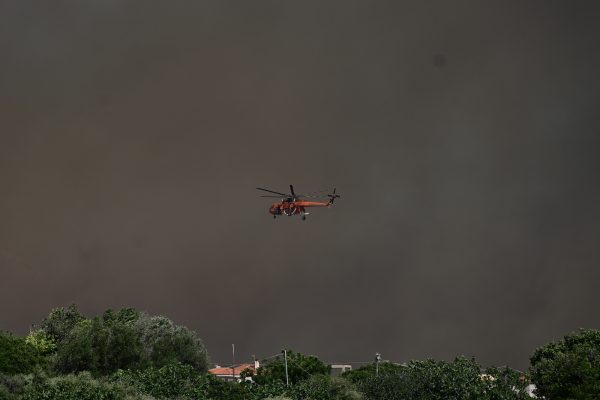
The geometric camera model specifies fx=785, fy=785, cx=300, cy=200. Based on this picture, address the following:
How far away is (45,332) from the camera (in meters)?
99.6

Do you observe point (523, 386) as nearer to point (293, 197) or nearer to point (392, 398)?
point (392, 398)

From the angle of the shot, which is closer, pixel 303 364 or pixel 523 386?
pixel 523 386

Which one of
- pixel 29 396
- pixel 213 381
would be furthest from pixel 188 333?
pixel 29 396

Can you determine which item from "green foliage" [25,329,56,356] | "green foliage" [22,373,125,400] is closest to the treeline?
"green foliage" [22,373,125,400]

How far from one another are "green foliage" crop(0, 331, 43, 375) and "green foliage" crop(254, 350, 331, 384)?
23717mm

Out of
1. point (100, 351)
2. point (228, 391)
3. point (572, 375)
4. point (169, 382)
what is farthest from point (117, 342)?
point (572, 375)

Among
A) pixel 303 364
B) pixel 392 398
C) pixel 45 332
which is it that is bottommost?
pixel 392 398

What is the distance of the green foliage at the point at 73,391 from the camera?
156 ft

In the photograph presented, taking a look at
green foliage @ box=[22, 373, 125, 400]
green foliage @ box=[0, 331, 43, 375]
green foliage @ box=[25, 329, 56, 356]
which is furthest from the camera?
green foliage @ box=[25, 329, 56, 356]

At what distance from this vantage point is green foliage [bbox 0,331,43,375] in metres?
77.1

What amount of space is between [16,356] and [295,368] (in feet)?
97.6

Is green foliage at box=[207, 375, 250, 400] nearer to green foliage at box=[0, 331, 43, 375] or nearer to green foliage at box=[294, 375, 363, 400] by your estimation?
green foliage at box=[294, 375, 363, 400]

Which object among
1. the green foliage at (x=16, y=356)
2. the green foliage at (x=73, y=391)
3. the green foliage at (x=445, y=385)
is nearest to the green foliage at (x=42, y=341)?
the green foliage at (x=16, y=356)

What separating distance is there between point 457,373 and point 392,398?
4829 mm
